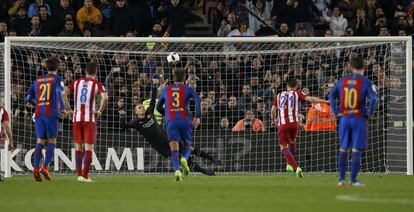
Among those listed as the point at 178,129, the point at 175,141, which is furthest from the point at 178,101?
the point at 175,141

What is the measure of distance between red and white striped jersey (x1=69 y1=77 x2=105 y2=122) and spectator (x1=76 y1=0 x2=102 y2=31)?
27.3 ft

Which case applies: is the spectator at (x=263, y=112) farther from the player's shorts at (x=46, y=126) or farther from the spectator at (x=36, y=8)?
the player's shorts at (x=46, y=126)

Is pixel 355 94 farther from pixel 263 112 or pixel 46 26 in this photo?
pixel 46 26

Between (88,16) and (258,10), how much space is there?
425 cm

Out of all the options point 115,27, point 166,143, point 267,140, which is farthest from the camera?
point 115,27

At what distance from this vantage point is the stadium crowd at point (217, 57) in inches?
912

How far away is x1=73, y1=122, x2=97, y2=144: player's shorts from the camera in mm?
17250

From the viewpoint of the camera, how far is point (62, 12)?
25484mm

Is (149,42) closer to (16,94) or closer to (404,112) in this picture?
(16,94)

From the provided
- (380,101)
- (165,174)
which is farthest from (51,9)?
(380,101)

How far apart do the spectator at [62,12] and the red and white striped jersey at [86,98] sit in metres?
7.85

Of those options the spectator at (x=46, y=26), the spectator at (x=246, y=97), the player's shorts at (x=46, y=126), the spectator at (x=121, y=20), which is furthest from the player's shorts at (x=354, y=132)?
the spectator at (x=46, y=26)

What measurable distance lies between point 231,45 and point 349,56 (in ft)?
8.40

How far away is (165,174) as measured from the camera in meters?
22.4
